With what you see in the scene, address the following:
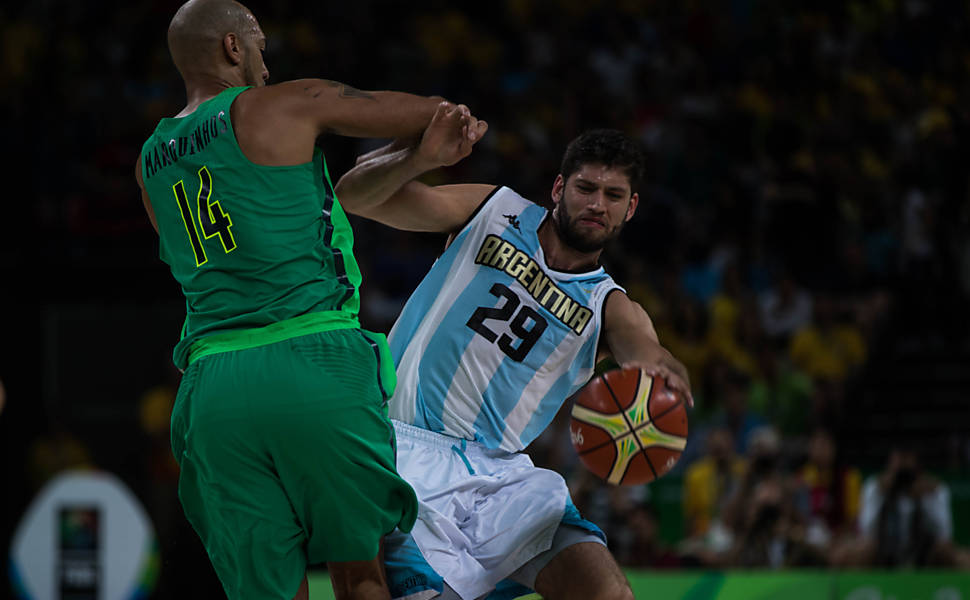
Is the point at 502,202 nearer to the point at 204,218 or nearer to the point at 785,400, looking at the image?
the point at 204,218

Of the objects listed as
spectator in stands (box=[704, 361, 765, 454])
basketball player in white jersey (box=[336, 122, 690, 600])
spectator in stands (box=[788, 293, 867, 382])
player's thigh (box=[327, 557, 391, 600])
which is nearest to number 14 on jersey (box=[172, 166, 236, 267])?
basketball player in white jersey (box=[336, 122, 690, 600])

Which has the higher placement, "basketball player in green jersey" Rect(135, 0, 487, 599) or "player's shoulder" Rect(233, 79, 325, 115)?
"player's shoulder" Rect(233, 79, 325, 115)

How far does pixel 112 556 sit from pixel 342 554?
568 centimetres

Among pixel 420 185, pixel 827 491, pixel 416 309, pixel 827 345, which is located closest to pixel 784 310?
pixel 827 345

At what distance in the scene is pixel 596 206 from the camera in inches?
190

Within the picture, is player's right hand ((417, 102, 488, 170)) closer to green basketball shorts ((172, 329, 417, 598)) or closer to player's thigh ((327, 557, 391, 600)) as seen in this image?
green basketball shorts ((172, 329, 417, 598))

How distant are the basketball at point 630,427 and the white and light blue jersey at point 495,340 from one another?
22 centimetres

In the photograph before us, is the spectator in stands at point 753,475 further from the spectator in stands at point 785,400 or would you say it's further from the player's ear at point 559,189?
the player's ear at point 559,189

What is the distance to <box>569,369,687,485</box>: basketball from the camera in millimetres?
4594

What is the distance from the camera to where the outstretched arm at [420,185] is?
3.99 meters

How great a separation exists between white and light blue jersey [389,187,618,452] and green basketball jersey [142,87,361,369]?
3.38 feet

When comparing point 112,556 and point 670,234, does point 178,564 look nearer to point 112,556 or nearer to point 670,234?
point 112,556

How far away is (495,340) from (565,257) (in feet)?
1.43

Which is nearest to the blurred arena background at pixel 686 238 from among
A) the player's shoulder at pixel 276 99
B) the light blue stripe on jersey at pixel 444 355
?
the light blue stripe on jersey at pixel 444 355
